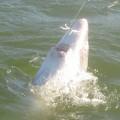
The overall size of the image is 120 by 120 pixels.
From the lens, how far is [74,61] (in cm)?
799

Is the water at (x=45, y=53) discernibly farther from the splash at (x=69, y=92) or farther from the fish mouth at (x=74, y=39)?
the fish mouth at (x=74, y=39)

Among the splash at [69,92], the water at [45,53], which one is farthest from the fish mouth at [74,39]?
the water at [45,53]

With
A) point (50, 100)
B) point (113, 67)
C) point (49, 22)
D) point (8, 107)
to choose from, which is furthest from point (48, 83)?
point (49, 22)

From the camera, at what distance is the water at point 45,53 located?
7.68m

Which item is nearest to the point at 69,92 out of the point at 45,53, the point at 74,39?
the point at 74,39

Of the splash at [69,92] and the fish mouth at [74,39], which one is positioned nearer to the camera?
the splash at [69,92]

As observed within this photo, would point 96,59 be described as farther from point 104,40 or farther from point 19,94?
point 19,94

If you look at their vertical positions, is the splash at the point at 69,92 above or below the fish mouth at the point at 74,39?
below

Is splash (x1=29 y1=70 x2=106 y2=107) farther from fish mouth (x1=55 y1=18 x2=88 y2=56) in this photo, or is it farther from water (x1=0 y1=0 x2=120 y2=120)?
fish mouth (x1=55 y1=18 x2=88 y2=56)

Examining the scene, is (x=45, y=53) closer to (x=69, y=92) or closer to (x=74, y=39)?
(x=74, y=39)

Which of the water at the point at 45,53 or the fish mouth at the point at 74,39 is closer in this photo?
the water at the point at 45,53

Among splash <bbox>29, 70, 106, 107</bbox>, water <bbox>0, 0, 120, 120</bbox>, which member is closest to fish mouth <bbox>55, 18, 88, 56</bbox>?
splash <bbox>29, 70, 106, 107</bbox>

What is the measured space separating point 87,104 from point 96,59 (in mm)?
2507

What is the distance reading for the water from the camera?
768cm
